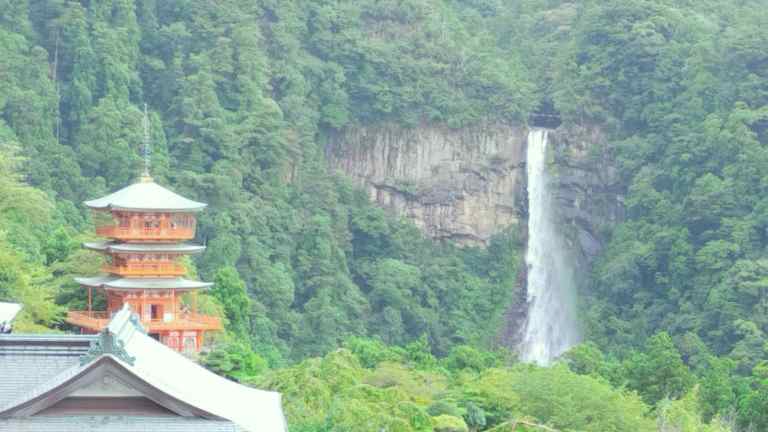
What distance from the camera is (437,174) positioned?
71500mm

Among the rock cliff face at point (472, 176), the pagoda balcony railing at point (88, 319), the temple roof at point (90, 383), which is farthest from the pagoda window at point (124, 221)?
the rock cliff face at point (472, 176)

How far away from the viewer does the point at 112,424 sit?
52.0ft

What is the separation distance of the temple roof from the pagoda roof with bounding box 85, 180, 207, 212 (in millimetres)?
24291

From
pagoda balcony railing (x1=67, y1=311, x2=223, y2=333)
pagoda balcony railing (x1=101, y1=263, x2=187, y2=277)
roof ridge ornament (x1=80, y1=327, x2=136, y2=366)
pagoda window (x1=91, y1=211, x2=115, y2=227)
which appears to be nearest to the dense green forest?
pagoda window (x1=91, y1=211, x2=115, y2=227)

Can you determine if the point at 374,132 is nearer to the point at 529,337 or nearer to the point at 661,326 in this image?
the point at 529,337

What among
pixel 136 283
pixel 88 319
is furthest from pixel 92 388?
pixel 136 283

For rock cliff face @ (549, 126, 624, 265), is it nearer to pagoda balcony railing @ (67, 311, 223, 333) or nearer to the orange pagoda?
the orange pagoda

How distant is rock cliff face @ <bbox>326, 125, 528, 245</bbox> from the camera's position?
71188 millimetres

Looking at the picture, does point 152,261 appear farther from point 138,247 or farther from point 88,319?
point 88,319

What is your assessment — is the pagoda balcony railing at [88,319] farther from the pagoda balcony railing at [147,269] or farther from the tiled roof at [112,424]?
the tiled roof at [112,424]

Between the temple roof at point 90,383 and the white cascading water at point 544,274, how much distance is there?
52.1 m

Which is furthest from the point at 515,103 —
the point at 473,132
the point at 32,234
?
the point at 32,234

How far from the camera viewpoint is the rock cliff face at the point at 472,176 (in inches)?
2800

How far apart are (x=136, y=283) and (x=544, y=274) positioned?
32345 millimetres
